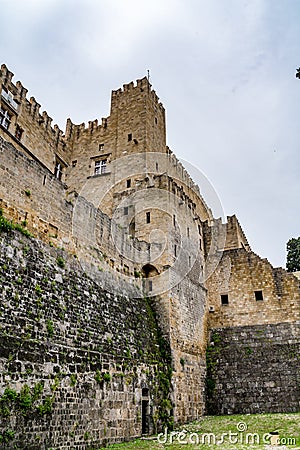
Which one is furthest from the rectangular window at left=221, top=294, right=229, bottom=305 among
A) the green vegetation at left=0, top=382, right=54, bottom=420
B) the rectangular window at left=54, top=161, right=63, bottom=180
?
the green vegetation at left=0, top=382, right=54, bottom=420

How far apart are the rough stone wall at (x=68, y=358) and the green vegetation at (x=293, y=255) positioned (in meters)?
23.3

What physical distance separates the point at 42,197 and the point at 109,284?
4254 mm

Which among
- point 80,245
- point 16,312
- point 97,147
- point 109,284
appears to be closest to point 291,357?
point 109,284

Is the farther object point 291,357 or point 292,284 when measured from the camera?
point 292,284

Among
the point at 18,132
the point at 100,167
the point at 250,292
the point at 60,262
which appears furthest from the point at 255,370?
the point at 18,132

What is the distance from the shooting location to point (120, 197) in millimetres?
22016

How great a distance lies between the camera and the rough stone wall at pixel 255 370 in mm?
17516

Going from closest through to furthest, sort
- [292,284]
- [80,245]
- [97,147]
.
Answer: [80,245], [292,284], [97,147]

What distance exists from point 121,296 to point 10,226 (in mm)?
5869

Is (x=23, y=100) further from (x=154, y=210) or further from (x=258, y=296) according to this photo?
(x=258, y=296)

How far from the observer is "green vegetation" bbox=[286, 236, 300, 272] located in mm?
35094

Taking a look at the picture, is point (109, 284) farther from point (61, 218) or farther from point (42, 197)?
point (42, 197)

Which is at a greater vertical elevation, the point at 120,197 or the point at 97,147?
the point at 97,147

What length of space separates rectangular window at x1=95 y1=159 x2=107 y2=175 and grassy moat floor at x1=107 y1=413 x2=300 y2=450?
53.9ft
